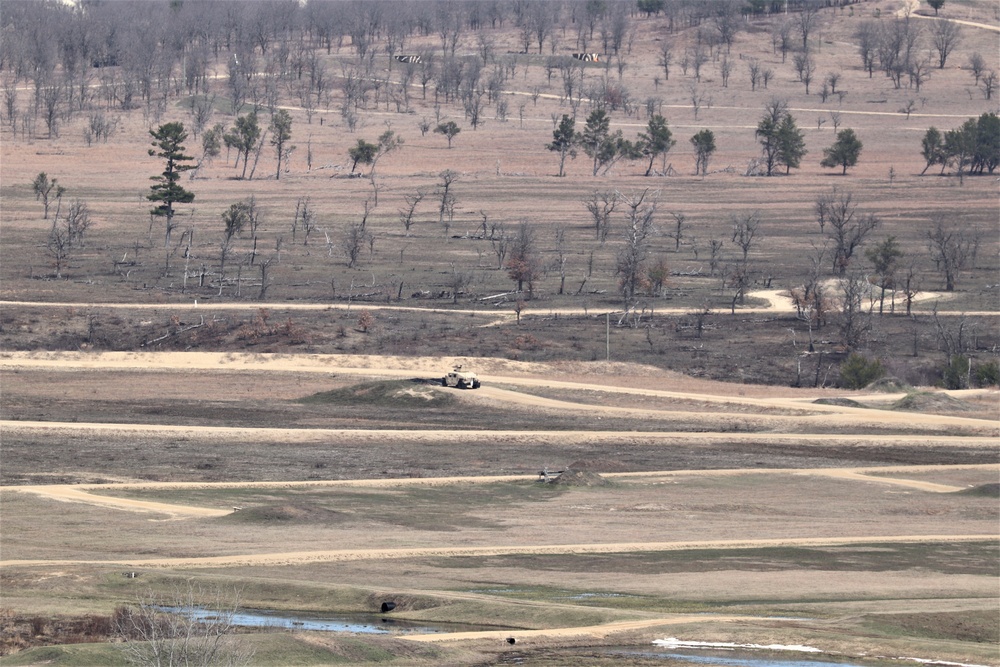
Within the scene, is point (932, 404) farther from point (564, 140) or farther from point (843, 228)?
point (564, 140)

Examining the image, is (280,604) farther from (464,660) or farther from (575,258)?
(575,258)

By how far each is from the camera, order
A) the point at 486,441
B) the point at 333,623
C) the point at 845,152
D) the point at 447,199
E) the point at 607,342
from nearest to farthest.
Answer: the point at 333,623
the point at 486,441
the point at 607,342
the point at 447,199
the point at 845,152

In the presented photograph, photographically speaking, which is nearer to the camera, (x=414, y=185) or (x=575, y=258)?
(x=575, y=258)

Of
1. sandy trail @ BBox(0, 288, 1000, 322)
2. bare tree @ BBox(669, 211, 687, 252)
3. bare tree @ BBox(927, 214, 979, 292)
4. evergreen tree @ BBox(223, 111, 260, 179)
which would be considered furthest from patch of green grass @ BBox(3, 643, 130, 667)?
evergreen tree @ BBox(223, 111, 260, 179)

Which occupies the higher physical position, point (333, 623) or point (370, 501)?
point (333, 623)

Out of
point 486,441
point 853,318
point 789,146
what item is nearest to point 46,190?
point 853,318

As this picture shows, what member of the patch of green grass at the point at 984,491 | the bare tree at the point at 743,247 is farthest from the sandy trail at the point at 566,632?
the bare tree at the point at 743,247

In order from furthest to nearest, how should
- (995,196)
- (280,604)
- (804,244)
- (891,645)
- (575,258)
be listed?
(995,196), (804,244), (575,258), (280,604), (891,645)

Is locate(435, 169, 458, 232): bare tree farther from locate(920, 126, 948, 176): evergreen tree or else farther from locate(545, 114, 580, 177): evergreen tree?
locate(920, 126, 948, 176): evergreen tree

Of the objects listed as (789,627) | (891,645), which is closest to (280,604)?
(789,627)
